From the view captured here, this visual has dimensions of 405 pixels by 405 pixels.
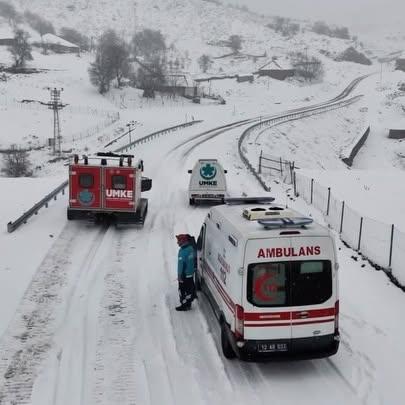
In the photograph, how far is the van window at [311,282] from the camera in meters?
9.59

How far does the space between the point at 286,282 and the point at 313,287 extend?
0.50 m

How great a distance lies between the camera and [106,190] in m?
19.7

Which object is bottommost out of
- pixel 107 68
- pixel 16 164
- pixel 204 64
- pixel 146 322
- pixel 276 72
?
pixel 16 164

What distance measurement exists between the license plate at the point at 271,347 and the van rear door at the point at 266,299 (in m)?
0.11

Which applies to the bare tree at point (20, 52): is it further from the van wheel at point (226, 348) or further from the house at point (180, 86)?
the van wheel at point (226, 348)

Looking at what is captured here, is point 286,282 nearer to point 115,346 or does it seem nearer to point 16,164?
point 115,346

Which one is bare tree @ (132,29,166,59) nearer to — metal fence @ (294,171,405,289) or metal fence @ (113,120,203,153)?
metal fence @ (113,120,203,153)

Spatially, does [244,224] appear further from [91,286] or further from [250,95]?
[250,95]

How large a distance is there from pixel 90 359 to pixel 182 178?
21660mm

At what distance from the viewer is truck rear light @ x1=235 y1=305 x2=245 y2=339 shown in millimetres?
9570

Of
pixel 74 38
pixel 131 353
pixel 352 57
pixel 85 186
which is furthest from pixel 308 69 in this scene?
pixel 131 353

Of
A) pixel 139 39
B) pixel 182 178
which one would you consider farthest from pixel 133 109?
pixel 139 39

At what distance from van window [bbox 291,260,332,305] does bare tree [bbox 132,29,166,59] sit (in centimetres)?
17029

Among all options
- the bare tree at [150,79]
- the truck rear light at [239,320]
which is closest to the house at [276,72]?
the bare tree at [150,79]
